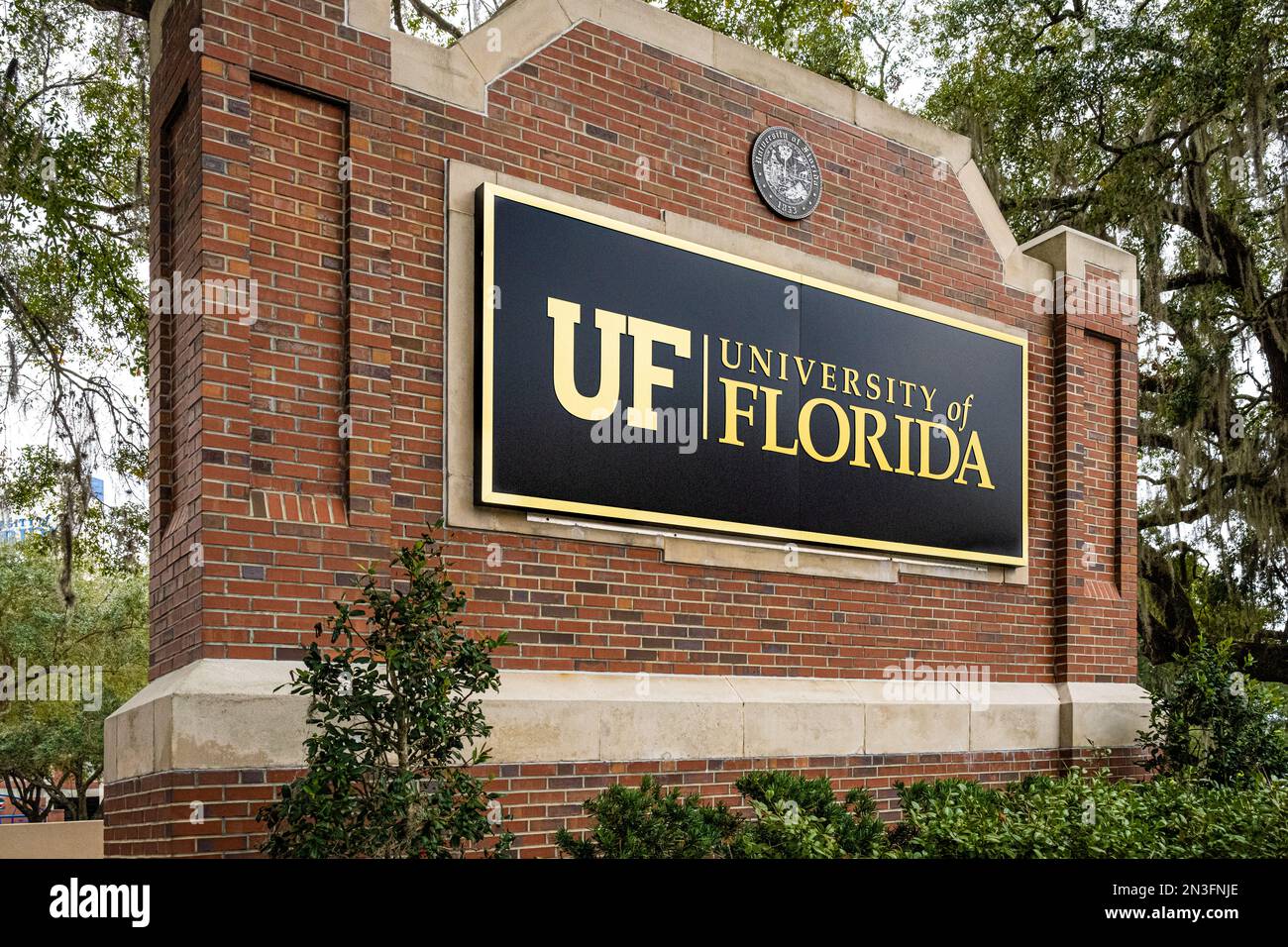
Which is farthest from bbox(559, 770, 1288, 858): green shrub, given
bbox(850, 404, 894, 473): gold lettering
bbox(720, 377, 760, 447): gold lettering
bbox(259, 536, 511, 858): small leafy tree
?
bbox(850, 404, 894, 473): gold lettering

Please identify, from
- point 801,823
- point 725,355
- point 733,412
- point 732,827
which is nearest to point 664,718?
point 732,827

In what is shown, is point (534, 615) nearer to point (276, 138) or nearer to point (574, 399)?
point (574, 399)

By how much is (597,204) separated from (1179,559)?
14195mm

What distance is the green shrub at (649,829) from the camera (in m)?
6.50

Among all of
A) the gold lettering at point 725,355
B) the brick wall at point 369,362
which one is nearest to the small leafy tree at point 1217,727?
the brick wall at point 369,362

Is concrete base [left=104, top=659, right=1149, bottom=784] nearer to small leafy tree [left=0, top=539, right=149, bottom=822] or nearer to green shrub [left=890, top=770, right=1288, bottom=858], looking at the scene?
green shrub [left=890, top=770, right=1288, bottom=858]

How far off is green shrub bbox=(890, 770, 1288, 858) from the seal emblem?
4.60 meters

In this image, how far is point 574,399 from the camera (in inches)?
317

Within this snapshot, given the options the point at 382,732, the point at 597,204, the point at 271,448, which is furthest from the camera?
the point at 597,204

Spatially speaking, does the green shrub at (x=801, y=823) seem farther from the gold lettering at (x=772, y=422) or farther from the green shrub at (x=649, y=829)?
the gold lettering at (x=772, y=422)

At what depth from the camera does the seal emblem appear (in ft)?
30.9

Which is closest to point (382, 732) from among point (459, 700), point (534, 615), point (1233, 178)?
point (459, 700)

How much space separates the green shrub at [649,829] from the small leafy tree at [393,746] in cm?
61

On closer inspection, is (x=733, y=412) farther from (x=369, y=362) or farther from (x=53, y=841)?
(x=53, y=841)
